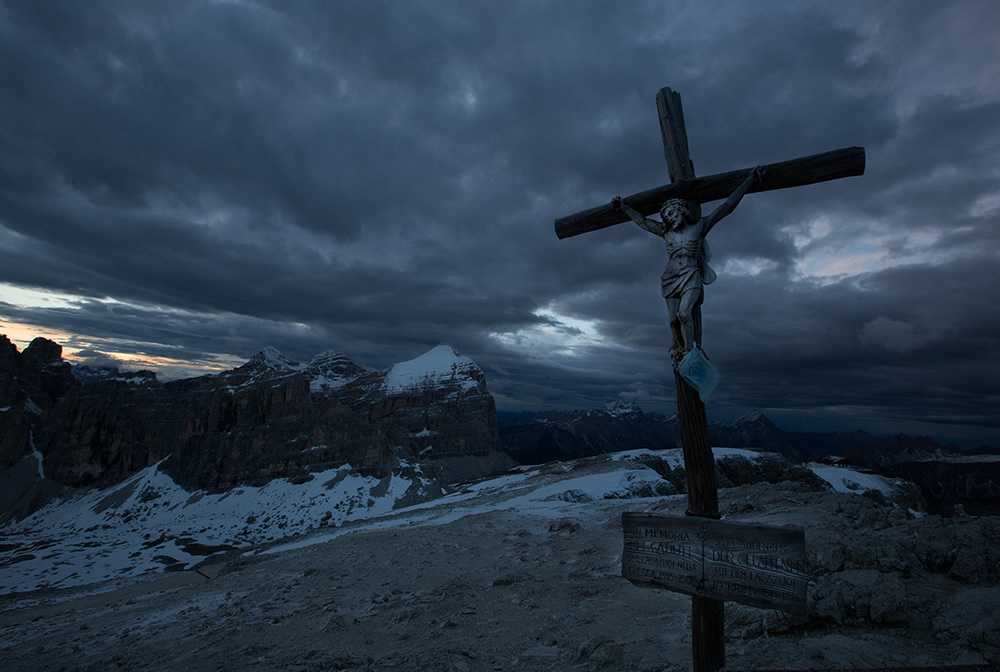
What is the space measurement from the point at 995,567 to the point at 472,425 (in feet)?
578

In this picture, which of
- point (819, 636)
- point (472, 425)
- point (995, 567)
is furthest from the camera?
point (472, 425)

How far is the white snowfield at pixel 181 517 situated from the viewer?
6519 centimetres

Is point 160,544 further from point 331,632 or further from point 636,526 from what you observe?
point 636,526

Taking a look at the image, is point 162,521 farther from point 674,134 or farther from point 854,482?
point 674,134

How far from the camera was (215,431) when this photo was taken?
15075cm

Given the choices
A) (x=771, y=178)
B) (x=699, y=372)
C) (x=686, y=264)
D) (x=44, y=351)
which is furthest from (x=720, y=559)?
(x=44, y=351)

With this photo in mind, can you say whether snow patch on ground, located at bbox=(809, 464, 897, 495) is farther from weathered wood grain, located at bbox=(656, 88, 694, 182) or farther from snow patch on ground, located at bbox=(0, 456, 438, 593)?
snow patch on ground, located at bbox=(0, 456, 438, 593)

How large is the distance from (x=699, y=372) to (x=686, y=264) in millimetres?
1078

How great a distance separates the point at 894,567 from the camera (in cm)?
674

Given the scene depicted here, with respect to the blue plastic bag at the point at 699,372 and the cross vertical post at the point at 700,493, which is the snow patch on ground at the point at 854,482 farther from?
the blue plastic bag at the point at 699,372

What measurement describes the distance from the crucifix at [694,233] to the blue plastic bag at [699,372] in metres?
0.07

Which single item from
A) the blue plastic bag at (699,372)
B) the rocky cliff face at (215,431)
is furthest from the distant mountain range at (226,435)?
the blue plastic bag at (699,372)

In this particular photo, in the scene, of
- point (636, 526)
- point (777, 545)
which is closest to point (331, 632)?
point (636, 526)

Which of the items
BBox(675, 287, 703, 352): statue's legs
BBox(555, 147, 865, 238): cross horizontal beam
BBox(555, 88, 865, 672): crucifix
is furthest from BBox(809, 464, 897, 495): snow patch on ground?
BBox(675, 287, 703, 352): statue's legs
